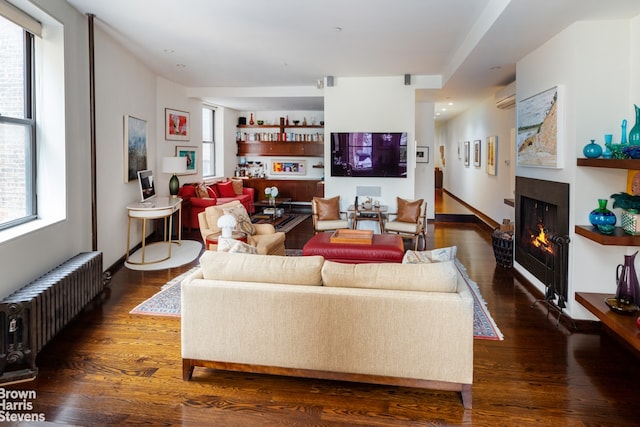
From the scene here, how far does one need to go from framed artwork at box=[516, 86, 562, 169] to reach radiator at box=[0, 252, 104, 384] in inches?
174

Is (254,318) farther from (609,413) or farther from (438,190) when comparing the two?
(438,190)

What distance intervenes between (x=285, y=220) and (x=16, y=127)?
6.34 meters

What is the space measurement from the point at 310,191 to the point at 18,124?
8157 millimetres

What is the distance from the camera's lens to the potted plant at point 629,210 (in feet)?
11.1

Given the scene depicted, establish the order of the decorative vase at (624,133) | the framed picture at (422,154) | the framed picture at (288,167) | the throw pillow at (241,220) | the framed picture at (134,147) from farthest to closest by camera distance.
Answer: the framed picture at (288,167) < the framed picture at (422,154) < the framed picture at (134,147) < the throw pillow at (241,220) < the decorative vase at (624,133)

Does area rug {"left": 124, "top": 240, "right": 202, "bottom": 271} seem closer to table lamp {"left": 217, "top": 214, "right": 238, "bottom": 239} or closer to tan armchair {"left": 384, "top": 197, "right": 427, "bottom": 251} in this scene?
table lamp {"left": 217, "top": 214, "right": 238, "bottom": 239}

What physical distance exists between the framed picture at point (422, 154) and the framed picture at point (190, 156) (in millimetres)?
4910

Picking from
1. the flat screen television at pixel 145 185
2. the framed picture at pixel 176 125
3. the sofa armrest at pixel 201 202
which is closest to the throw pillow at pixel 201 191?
the sofa armrest at pixel 201 202

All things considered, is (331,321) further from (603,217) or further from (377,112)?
(377,112)

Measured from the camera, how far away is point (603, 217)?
351cm

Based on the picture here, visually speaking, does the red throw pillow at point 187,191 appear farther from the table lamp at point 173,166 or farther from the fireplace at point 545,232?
the fireplace at point 545,232

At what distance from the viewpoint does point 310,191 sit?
11555 millimetres

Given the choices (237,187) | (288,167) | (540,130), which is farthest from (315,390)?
(288,167)

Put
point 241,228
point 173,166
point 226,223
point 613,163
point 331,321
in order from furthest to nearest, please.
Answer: point 173,166 < point 241,228 < point 226,223 < point 613,163 < point 331,321
